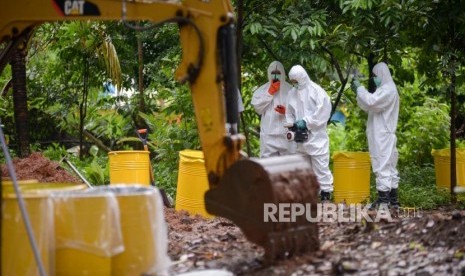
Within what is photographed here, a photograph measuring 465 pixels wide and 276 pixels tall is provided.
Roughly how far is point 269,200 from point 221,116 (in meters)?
0.95

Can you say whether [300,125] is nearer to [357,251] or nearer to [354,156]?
[354,156]

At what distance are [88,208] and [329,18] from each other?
→ 276 inches

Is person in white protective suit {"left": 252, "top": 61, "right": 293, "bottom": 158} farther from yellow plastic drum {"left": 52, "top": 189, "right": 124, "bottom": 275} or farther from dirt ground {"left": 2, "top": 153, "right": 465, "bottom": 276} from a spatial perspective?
yellow plastic drum {"left": 52, "top": 189, "right": 124, "bottom": 275}

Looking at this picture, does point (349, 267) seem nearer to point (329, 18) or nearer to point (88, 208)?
point (88, 208)

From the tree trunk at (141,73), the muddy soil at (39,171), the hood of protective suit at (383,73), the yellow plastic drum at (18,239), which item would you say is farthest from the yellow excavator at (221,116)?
the tree trunk at (141,73)

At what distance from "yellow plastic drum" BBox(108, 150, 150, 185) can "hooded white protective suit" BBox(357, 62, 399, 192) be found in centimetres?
307

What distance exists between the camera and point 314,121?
10352 mm

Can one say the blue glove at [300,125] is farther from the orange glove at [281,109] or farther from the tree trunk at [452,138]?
the tree trunk at [452,138]

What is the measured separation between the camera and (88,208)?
212 inches

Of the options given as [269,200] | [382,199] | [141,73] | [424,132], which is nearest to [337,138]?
[424,132]

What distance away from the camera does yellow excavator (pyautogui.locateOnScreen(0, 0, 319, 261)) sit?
5980mm

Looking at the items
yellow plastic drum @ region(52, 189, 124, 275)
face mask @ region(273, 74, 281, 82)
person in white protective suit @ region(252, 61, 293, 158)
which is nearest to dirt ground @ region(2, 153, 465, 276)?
yellow plastic drum @ region(52, 189, 124, 275)

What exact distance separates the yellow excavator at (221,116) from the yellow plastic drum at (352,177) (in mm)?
4286

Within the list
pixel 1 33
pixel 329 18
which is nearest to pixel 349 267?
pixel 1 33
